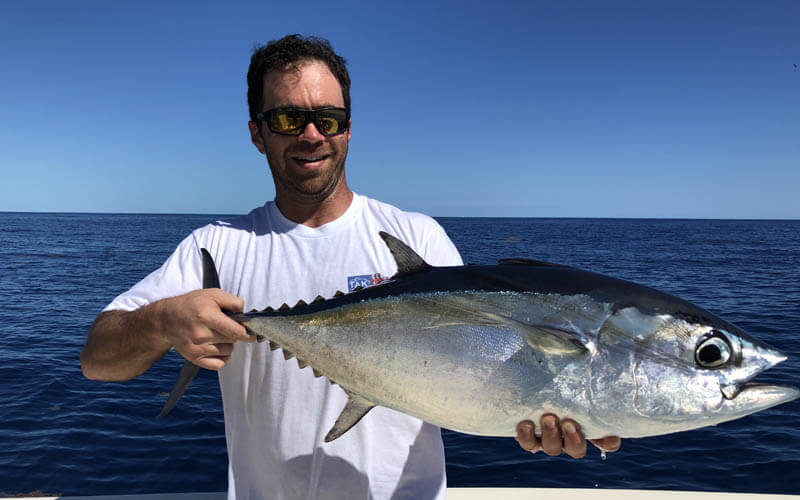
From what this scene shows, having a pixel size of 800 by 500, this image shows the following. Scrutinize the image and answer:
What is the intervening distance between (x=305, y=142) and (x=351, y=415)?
1.32 metres

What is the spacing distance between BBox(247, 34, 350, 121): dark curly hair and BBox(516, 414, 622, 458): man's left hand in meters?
1.83

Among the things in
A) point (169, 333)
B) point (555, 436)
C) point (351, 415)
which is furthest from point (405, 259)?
point (169, 333)

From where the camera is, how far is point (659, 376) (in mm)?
1772

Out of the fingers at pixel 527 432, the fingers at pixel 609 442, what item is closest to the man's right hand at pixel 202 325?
the fingers at pixel 527 432

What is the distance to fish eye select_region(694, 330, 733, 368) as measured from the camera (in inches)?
70.7

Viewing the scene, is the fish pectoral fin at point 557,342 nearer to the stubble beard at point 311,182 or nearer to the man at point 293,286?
the man at point 293,286

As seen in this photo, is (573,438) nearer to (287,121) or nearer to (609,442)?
(609,442)

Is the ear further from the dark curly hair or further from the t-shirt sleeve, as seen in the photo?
the t-shirt sleeve

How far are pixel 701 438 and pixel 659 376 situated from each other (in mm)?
9582

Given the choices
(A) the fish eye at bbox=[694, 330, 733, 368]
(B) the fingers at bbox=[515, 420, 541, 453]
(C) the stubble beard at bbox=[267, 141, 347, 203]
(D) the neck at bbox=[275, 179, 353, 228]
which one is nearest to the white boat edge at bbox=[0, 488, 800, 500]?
(B) the fingers at bbox=[515, 420, 541, 453]

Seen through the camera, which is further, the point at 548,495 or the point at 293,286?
the point at 548,495

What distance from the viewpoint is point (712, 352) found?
1.80 m

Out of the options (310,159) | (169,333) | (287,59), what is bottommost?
(169,333)

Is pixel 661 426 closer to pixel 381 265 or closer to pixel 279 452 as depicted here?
pixel 381 265
